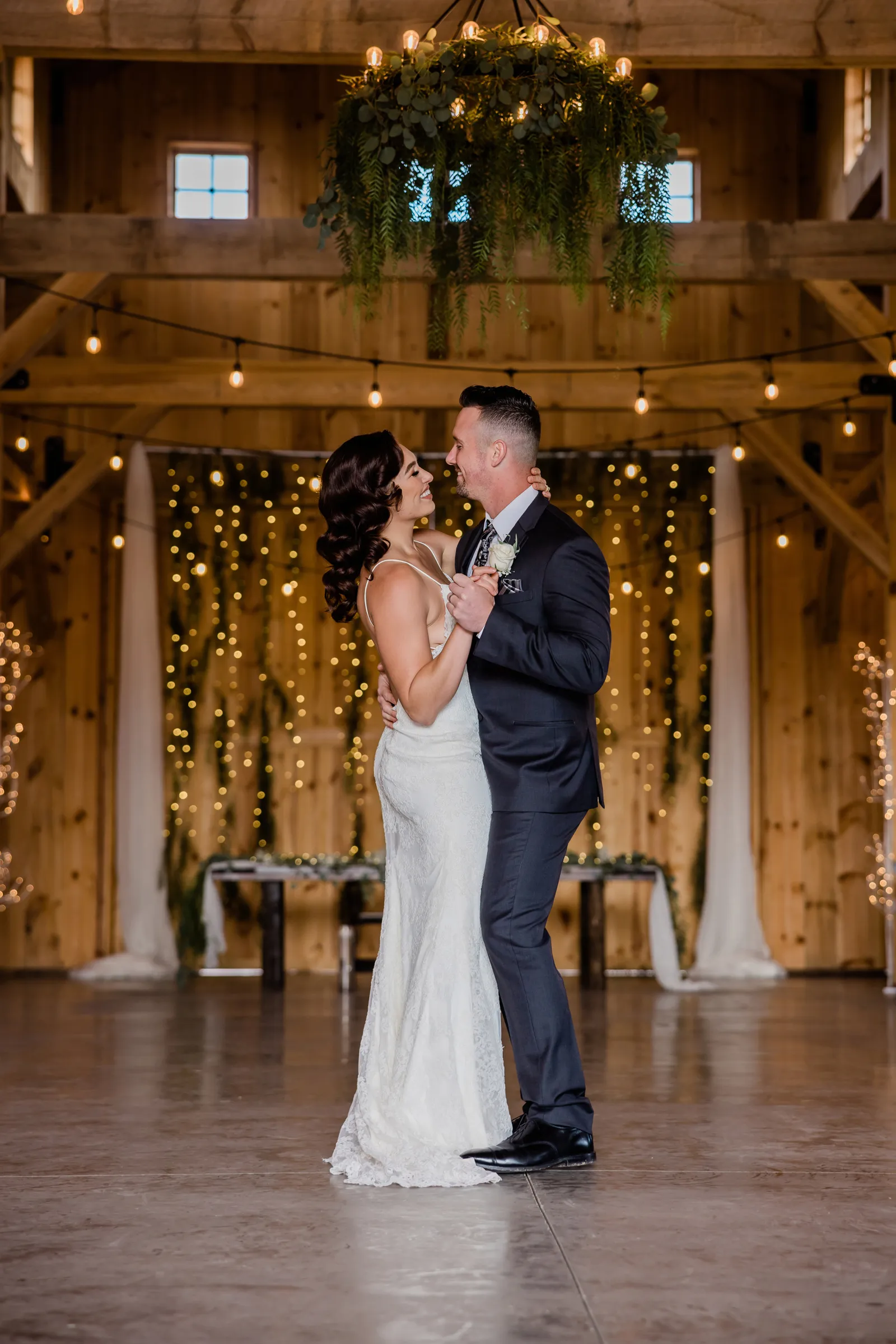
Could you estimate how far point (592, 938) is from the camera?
8266mm

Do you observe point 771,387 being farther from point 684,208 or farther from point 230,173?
point 230,173

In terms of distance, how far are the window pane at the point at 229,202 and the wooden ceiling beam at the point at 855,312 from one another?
401 centimetres

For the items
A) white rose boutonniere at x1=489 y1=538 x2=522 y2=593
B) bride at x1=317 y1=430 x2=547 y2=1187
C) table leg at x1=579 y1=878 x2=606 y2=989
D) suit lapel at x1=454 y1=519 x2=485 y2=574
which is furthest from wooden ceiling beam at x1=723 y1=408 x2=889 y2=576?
white rose boutonniere at x1=489 y1=538 x2=522 y2=593

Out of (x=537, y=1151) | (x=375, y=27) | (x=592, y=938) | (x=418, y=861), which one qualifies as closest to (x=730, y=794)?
(x=592, y=938)

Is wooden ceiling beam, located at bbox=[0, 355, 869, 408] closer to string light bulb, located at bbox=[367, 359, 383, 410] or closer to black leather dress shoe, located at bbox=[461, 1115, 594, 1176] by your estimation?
string light bulb, located at bbox=[367, 359, 383, 410]

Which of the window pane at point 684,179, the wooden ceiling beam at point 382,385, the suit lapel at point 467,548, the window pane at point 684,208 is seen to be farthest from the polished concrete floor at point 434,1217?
the window pane at point 684,179

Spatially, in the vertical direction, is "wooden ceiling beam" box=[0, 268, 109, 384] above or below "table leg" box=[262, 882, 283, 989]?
above

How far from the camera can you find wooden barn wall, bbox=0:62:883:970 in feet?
30.2

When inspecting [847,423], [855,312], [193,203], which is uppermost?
[193,203]

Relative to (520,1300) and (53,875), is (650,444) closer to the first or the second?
(53,875)

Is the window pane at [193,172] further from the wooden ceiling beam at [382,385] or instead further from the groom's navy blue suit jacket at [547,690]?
the groom's navy blue suit jacket at [547,690]

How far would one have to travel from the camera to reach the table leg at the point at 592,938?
8156mm

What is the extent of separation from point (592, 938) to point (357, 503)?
5.30 meters

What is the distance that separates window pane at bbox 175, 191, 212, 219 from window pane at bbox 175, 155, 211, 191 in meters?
0.02
